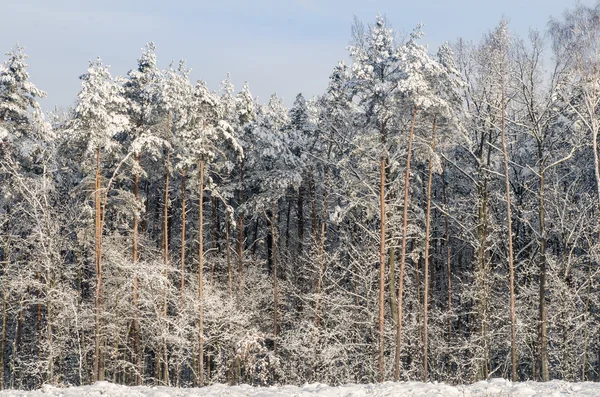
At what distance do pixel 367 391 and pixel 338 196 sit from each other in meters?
15.3

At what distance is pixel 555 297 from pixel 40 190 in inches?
929

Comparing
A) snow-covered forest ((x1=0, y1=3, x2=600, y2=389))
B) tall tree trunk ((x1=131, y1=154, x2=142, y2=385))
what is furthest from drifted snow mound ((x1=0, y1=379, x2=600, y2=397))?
tall tree trunk ((x1=131, y1=154, x2=142, y2=385))

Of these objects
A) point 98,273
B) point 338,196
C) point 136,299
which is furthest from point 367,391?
point 136,299

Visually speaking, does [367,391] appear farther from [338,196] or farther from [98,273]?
[338,196]

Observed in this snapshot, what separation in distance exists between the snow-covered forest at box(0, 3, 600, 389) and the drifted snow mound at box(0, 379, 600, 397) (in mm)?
7770

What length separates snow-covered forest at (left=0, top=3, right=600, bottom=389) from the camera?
23.2m

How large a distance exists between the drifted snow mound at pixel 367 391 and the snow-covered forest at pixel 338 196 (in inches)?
306

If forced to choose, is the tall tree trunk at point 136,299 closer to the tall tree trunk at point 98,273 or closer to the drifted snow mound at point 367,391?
the tall tree trunk at point 98,273

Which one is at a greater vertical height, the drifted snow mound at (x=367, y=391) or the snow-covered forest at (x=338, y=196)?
the snow-covered forest at (x=338, y=196)

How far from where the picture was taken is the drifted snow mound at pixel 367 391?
11.7 m

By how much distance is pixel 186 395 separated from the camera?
41.9 feet

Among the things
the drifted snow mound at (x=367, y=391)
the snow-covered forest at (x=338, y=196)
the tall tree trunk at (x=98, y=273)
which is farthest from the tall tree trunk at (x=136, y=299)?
the drifted snow mound at (x=367, y=391)

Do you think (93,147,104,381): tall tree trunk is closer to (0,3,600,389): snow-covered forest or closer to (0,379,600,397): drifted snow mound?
(0,3,600,389): snow-covered forest

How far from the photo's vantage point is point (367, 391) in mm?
12625
